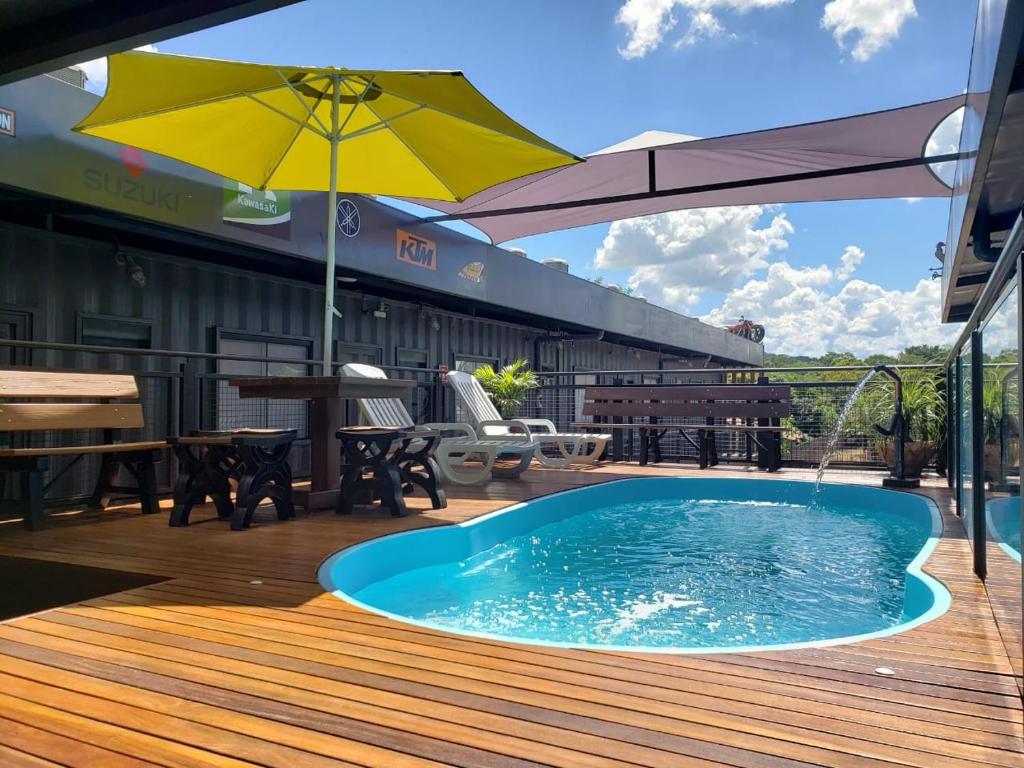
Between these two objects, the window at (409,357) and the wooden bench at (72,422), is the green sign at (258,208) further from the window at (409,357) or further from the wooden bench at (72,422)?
the window at (409,357)

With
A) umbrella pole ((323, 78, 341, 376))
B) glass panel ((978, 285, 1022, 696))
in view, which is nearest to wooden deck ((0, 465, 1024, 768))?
glass panel ((978, 285, 1022, 696))

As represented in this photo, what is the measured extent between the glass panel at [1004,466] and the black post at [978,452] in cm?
8

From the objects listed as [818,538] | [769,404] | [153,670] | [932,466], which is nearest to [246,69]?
[153,670]

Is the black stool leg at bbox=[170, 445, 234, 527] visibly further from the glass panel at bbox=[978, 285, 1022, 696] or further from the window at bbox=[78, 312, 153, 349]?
the glass panel at bbox=[978, 285, 1022, 696]

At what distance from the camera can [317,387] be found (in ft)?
12.9

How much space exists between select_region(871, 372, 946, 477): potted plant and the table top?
471 cm

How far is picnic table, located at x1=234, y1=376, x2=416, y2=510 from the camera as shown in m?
3.91

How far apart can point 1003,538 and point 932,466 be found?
5.57m

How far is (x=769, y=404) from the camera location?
705cm

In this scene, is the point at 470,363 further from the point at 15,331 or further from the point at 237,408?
the point at 15,331

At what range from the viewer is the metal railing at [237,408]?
500 cm

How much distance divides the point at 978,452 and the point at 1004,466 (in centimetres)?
83

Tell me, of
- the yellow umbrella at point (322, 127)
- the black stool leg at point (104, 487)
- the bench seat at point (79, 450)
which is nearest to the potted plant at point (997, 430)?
the yellow umbrella at point (322, 127)

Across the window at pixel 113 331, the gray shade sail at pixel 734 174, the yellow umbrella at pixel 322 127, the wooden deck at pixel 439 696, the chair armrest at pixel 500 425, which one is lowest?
the wooden deck at pixel 439 696
